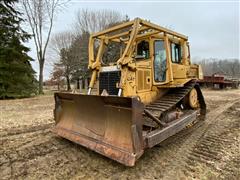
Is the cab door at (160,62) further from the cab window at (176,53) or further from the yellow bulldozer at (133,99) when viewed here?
the cab window at (176,53)

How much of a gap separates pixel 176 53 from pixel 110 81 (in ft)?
7.79

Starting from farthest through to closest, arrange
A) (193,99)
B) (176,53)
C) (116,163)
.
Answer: (193,99) → (176,53) → (116,163)

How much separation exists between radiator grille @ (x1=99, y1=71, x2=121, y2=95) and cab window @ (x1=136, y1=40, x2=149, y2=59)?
101 centimetres

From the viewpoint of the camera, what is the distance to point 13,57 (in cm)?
1641

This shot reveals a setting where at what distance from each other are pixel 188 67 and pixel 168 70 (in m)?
1.42

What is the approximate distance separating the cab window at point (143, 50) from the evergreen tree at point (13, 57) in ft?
41.6

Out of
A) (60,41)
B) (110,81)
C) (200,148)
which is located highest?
(60,41)

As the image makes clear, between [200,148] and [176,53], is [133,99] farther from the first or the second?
[176,53]

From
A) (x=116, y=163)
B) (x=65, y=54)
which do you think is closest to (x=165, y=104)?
(x=116, y=163)

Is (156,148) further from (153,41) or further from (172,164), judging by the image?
(153,41)

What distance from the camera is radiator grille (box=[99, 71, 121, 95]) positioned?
5.02 metres

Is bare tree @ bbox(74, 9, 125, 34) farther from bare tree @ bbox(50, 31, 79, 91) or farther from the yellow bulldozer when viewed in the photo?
the yellow bulldozer

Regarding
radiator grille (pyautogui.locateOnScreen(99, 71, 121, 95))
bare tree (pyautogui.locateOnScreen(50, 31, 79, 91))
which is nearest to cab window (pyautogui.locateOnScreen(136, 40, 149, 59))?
radiator grille (pyautogui.locateOnScreen(99, 71, 121, 95))

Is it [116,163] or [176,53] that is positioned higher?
[176,53]
